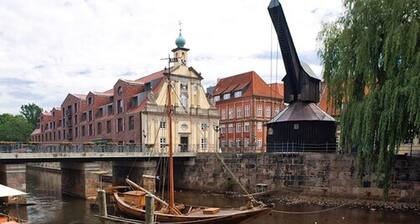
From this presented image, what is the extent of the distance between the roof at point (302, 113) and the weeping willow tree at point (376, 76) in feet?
25.2

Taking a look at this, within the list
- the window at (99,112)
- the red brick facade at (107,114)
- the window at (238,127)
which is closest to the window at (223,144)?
the window at (238,127)

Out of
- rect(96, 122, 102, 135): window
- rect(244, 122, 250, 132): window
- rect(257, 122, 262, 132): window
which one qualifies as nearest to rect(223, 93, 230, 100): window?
rect(244, 122, 250, 132): window

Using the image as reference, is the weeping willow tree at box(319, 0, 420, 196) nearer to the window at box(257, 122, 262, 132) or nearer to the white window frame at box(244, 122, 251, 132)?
the window at box(257, 122, 262, 132)

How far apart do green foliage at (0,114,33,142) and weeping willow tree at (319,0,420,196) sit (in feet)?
266

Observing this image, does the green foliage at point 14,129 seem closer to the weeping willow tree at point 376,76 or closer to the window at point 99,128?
the window at point 99,128

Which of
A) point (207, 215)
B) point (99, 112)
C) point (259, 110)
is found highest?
point (259, 110)

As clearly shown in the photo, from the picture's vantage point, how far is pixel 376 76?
20984 millimetres

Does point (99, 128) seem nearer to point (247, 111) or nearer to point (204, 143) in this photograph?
point (204, 143)

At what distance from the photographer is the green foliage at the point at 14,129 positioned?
87.8 meters

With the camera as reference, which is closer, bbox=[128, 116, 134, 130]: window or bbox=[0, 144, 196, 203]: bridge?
bbox=[0, 144, 196, 203]: bridge

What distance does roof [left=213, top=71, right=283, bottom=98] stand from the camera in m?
57.0

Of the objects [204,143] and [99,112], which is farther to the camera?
[99,112]

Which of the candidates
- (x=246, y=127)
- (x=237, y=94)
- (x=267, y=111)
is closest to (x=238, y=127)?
(x=246, y=127)

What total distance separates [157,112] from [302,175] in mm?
19822
